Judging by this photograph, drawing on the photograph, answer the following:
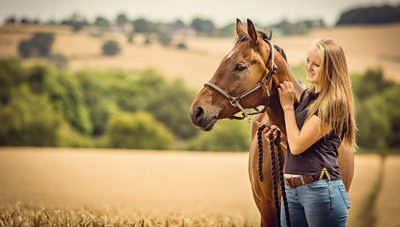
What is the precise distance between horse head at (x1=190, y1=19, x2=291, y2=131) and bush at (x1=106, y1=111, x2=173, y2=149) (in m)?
42.3

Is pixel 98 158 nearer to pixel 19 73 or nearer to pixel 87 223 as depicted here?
pixel 19 73

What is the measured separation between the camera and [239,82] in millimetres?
4828

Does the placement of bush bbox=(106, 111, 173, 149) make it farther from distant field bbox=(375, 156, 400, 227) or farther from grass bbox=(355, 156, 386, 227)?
grass bbox=(355, 156, 386, 227)

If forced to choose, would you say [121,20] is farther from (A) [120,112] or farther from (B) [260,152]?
(B) [260,152]

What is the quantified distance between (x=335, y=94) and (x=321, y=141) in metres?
0.34

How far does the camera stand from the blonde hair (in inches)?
173

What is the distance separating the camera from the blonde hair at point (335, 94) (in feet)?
14.4

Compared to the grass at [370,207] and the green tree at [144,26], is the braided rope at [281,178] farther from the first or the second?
the green tree at [144,26]

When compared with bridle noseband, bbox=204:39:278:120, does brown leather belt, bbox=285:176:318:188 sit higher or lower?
lower

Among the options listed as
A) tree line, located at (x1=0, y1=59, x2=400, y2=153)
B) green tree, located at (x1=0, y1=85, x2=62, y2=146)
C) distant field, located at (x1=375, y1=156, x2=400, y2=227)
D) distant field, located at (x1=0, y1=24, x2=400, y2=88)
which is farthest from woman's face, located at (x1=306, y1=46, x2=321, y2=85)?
distant field, located at (x1=0, y1=24, x2=400, y2=88)

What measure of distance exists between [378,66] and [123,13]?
28.7m

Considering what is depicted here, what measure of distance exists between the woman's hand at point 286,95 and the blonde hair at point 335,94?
204 millimetres

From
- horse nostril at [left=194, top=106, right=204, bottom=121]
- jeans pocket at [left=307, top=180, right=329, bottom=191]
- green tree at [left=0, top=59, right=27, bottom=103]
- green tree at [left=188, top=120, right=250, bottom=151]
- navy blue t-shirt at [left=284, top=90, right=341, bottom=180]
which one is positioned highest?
horse nostril at [left=194, top=106, right=204, bottom=121]

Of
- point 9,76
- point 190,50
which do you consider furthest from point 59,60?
point 190,50
